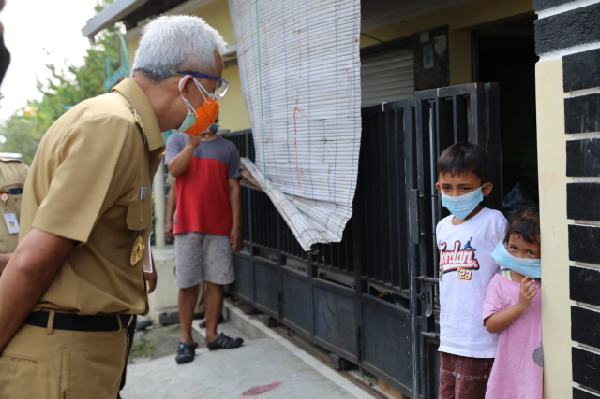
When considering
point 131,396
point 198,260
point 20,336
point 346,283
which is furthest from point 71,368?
point 198,260

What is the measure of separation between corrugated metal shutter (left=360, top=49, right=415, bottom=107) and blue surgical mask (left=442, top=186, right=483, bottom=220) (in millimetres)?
3132

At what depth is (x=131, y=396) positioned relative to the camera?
201 inches

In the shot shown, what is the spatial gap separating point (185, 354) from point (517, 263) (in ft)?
11.9

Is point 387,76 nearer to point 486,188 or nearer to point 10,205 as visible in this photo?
point 486,188

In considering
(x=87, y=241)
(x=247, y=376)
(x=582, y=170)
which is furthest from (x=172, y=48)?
(x=247, y=376)

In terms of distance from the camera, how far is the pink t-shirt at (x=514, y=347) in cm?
262

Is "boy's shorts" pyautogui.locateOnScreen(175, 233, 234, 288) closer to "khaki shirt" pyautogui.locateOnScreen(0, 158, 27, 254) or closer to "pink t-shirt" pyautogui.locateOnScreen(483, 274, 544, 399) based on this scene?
"khaki shirt" pyautogui.locateOnScreen(0, 158, 27, 254)

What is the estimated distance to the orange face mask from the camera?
7.75 feet

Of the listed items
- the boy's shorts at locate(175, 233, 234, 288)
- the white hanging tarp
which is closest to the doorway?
the white hanging tarp

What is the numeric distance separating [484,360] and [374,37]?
4.07m

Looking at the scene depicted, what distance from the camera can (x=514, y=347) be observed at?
2.70m

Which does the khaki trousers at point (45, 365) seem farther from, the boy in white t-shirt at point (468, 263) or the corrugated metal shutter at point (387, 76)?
the corrugated metal shutter at point (387, 76)

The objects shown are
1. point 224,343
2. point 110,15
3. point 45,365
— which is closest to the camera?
point 45,365

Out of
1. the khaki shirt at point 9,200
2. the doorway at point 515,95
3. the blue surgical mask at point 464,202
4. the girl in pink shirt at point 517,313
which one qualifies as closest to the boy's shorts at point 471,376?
the girl in pink shirt at point 517,313
